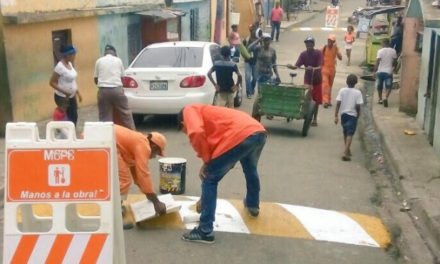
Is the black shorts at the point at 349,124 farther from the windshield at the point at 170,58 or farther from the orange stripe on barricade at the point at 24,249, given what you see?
the orange stripe on barricade at the point at 24,249

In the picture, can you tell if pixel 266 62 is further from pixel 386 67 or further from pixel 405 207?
pixel 405 207

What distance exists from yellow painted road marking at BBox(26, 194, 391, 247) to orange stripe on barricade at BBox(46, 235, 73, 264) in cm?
244

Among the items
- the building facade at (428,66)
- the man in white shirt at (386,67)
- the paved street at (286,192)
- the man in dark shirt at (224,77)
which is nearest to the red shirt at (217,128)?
the paved street at (286,192)

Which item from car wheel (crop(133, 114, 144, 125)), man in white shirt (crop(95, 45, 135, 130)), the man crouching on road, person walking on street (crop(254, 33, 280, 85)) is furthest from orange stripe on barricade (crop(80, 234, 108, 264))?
person walking on street (crop(254, 33, 280, 85))

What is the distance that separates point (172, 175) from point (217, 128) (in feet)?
6.08

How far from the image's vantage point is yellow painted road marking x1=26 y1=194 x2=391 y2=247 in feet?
23.2

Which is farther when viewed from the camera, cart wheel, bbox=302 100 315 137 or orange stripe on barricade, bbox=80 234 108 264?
cart wheel, bbox=302 100 315 137

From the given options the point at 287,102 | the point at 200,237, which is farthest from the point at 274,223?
the point at 287,102

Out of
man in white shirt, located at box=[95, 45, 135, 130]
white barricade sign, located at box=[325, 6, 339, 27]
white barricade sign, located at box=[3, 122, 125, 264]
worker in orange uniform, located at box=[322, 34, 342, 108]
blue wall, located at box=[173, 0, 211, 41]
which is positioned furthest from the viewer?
white barricade sign, located at box=[325, 6, 339, 27]

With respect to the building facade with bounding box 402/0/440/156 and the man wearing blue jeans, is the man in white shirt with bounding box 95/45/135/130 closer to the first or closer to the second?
the man wearing blue jeans

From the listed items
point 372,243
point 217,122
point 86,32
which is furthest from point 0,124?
point 372,243

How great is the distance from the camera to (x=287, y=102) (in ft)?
40.0

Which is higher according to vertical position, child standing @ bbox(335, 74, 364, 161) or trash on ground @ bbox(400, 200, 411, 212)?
child standing @ bbox(335, 74, 364, 161)

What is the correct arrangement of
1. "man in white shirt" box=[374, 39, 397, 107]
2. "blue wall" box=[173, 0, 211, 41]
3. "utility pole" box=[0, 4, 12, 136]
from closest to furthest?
"utility pole" box=[0, 4, 12, 136] → "man in white shirt" box=[374, 39, 397, 107] → "blue wall" box=[173, 0, 211, 41]
